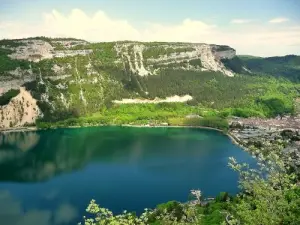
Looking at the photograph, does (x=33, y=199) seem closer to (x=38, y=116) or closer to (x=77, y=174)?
(x=77, y=174)

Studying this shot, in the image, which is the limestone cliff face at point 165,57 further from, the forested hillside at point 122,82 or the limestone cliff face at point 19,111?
the limestone cliff face at point 19,111

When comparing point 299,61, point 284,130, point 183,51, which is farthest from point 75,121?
point 299,61

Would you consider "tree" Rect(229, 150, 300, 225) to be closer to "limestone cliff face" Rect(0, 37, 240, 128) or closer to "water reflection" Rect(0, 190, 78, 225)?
"water reflection" Rect(0, 190, 78, 225)

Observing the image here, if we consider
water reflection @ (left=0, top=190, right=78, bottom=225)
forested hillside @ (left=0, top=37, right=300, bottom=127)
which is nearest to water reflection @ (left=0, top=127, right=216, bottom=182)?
water reflection @ (left=0, top=190, right=78, bottom=225)

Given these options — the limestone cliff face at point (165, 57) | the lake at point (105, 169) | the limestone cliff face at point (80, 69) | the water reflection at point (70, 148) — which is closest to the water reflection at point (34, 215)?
the lake at point (105, 169)

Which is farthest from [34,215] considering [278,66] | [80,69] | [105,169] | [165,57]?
[278,66]

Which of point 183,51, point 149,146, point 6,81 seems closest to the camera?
point 149,146
